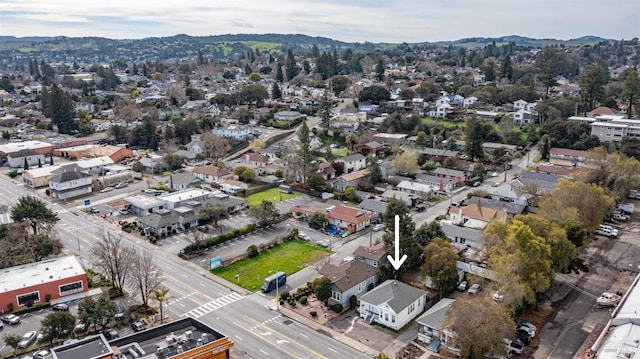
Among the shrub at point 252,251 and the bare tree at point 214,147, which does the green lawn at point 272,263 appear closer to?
the shrub at point 252,251

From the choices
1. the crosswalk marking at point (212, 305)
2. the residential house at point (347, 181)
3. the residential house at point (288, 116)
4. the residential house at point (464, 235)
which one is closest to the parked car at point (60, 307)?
the crosswalk marking at point (212, 305)

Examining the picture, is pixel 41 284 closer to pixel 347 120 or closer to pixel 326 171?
pixel 326 171

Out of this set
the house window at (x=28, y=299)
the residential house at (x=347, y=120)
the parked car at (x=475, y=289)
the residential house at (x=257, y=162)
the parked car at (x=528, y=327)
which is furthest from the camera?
the residential house at (x=347, y=120)

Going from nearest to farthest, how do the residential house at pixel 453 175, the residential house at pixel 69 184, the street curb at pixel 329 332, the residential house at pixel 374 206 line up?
the street curb at pixel 329 332 → the residential house at pixel 374 206 → the residential house at pixel 69 184 → the residential house at pixel 453 175

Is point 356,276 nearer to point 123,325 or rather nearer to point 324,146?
point 123,325

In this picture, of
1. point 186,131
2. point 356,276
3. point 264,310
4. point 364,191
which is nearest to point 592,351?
point 356,276
